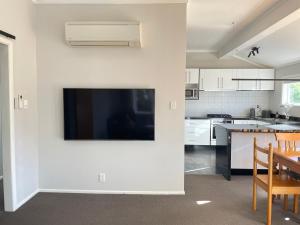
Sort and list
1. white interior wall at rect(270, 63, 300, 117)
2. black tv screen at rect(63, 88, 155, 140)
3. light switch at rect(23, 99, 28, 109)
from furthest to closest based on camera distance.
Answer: white interior wall at rect(270, 63, 300, 117) → black tv screen at rect(63, 88, 155, 140) → light switch at rect(23, 99, 28, 109)

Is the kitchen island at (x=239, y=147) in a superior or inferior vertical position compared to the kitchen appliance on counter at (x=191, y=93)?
→ inferior

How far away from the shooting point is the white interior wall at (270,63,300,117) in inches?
238

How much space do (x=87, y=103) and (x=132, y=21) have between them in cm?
131

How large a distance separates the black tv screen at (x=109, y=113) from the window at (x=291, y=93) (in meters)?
4.38

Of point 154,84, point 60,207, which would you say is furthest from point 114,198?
point 154,84

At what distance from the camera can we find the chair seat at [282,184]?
2.81 m

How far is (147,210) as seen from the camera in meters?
3.26

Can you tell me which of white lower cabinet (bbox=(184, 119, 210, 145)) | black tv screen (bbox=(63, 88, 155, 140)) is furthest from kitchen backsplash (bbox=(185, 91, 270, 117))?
black tv screen (bbox=(63, 88, 155, 140))

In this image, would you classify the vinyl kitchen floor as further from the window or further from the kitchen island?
the window

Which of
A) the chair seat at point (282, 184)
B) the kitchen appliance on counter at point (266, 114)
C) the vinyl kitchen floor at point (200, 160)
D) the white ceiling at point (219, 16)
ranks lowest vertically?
the vinyl kitchen floor at point (200, 160)

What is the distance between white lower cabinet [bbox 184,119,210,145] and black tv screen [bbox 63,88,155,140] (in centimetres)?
338

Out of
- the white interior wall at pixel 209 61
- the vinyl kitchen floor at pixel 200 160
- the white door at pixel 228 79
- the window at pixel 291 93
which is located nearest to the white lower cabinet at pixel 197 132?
the vinyl kitchen floor at pixel 200 160

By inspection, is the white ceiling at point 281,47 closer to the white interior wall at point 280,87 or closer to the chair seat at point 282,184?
the white interior wall at point 280,87

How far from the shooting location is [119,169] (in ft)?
12.4
